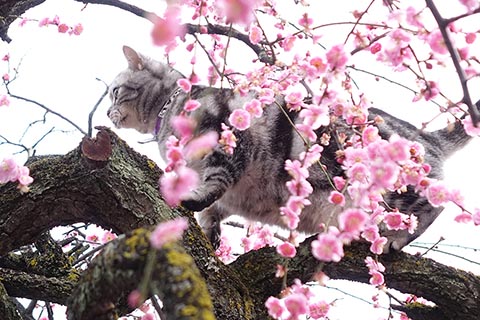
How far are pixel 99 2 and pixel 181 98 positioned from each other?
867mm

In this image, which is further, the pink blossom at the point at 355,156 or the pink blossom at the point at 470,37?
the pink blossom at the point at 355,156

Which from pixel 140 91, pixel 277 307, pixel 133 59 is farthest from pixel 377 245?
pixel 133 59

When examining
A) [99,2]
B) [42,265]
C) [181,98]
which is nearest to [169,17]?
[42,265]

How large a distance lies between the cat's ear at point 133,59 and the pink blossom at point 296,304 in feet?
10.6

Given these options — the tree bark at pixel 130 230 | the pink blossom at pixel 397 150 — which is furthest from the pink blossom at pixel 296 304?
the tree bark at pixel 130 230

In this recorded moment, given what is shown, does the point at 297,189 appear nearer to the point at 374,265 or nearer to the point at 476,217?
the point at 374,265

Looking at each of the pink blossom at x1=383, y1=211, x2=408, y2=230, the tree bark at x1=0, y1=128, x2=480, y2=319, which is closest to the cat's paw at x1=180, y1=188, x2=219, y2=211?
the tree bark at x1=0, y1=128, x2=480, y2=319

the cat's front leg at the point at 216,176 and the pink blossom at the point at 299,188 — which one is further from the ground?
the cat's front leg at the point at 216,176

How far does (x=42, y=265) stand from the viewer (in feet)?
10.2

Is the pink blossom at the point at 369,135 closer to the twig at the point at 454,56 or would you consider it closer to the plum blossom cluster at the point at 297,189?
the plum blossom cluster at the point at 297,189

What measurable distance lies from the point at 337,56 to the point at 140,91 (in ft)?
9.43

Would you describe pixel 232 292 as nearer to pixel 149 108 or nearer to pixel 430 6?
pixel 430 6

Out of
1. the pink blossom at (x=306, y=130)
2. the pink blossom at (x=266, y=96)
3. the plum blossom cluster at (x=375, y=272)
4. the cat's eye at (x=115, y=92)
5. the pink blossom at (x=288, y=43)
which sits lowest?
the plum blossom cluster at (x=375, y=272)

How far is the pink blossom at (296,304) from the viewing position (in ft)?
6.00
